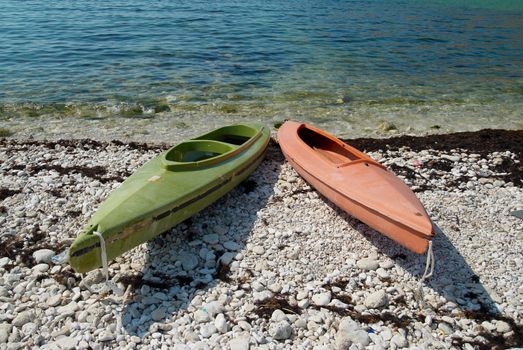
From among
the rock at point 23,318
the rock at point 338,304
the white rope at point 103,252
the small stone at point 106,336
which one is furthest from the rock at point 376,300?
the rock at point 23,318

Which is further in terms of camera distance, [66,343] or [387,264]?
[387,264]

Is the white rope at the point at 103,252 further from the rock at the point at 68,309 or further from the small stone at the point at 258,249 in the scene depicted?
the small stone at the point at 258,249

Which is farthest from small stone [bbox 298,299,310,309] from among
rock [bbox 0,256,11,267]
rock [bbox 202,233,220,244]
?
rock [bbox 0,256,11,267]

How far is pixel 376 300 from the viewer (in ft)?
16.8

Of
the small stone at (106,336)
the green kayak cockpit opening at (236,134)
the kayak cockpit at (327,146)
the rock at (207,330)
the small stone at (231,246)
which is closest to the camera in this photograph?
the small stone at (106,336)

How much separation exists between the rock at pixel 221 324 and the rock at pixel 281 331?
48cm

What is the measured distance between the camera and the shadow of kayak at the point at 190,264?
16.1ft

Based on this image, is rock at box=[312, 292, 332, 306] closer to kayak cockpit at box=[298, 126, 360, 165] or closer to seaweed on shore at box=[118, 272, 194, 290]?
seaweed on shore at box=[118, 272, 194, 290]

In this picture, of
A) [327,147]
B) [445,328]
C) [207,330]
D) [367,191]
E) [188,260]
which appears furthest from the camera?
[327,147]

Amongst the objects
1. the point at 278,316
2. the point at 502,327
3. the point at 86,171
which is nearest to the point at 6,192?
the point at 86,171

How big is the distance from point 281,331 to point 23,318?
8.98 feet

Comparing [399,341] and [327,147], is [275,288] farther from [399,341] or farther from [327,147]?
[327,147]

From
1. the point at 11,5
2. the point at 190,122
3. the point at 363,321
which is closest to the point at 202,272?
A: the point at 363,321

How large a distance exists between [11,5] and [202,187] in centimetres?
2791
